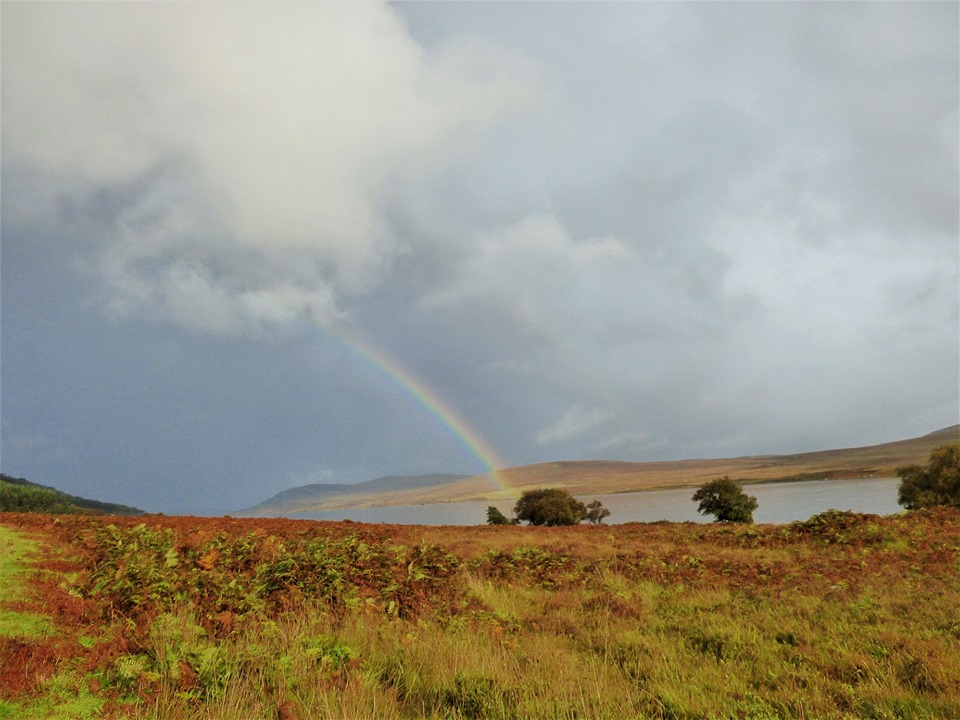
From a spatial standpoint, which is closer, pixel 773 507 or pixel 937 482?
pixel 937 482

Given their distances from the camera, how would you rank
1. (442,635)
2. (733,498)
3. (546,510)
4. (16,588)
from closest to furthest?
(442,635) → (16,588) → (733,498) → (546,510)

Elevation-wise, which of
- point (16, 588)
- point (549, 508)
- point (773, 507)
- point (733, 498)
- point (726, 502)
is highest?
point (16, 588)

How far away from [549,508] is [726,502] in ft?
37.5

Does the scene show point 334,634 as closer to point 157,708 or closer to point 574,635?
point 157,708

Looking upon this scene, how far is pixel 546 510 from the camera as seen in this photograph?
123ft

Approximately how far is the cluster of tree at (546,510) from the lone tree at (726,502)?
726 cm

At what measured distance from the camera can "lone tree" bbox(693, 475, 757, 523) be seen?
112 feet

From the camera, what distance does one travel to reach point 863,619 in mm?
8570

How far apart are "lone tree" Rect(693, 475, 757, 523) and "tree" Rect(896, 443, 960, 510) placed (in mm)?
8643

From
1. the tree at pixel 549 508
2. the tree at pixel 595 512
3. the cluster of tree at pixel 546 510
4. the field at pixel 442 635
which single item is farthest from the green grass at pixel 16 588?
the tree at pixel 595 512

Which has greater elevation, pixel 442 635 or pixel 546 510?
pixel 442 635

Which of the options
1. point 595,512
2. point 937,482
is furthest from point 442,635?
point 595,512

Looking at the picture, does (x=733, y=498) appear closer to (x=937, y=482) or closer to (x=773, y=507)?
(x=937, y=482)

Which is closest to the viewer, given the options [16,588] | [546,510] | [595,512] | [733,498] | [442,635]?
[442,635]
